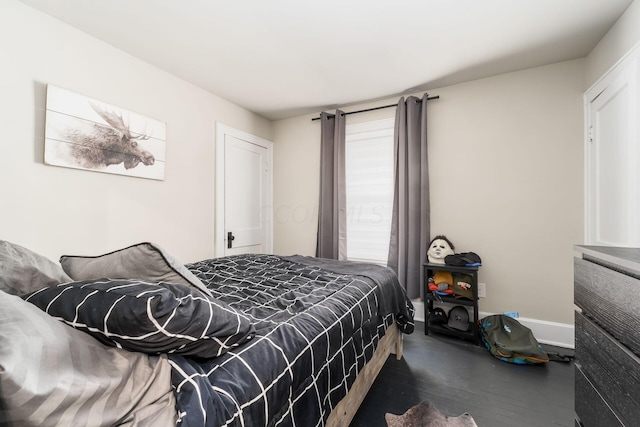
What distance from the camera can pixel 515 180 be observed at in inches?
105

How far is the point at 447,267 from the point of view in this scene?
264cm

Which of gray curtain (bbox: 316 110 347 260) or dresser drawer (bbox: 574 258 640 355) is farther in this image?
gray curtain (bbox: 316 110 347 260)

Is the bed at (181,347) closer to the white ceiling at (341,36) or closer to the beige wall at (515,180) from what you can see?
the white ceiling at (341,36)

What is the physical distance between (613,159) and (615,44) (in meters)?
0.83

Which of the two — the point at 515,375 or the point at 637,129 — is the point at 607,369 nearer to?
the point at 515,375

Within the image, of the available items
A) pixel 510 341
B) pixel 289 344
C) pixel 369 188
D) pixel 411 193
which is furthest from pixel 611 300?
pixel 369 188

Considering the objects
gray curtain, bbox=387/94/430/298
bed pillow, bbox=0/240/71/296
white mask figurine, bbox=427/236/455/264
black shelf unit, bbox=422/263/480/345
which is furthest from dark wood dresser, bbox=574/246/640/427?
bed pillow, bbox=0/240/71/296

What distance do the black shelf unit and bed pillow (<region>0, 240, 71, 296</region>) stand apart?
2.74 metres

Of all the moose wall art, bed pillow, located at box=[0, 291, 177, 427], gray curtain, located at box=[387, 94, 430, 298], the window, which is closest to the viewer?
bed pillow, located at box=[0, 291, 177, 427]

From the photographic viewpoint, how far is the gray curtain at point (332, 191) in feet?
11.2

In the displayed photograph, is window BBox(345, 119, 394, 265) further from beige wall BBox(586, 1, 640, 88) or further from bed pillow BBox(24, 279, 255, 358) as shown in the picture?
bed pillow BBox(24, 279, 255, 358)

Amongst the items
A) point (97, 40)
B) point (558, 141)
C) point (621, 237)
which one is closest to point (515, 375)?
point (621, 237)

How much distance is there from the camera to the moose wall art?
74.0 inches

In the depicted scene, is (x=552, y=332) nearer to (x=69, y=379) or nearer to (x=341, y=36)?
(x=341, y=36)
